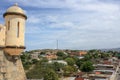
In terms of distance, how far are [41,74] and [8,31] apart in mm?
39884

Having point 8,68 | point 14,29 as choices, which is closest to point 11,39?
point 14,29

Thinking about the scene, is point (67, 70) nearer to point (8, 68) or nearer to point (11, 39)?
point (8, 68)

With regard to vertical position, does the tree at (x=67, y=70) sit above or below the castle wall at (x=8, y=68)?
below

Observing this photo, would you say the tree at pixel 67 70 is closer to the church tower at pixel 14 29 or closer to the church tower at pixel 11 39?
the church tower at pixel 11 39

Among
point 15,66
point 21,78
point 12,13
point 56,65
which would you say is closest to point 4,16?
point 12,13

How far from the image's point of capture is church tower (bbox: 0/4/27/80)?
621 centimetres

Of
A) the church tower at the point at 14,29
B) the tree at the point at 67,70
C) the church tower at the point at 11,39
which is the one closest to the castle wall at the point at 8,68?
the church tower at the point at 11,39

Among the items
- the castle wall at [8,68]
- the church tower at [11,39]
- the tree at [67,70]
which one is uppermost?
the church tower at [11,39]

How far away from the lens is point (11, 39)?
20.4ft

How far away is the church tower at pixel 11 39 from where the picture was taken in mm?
6215

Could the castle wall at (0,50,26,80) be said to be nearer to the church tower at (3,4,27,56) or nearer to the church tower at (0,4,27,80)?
the church tower at (0,4,27,80)

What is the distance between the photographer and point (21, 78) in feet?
22.6

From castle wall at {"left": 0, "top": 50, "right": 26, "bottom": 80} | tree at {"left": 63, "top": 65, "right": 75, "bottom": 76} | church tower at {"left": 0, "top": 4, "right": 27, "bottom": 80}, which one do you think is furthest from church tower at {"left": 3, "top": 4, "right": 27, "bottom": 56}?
tree at {"left": 63, "top": 65, "right": 75, "bottom": 76}

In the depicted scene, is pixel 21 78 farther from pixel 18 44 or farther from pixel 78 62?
pixel 78 62
